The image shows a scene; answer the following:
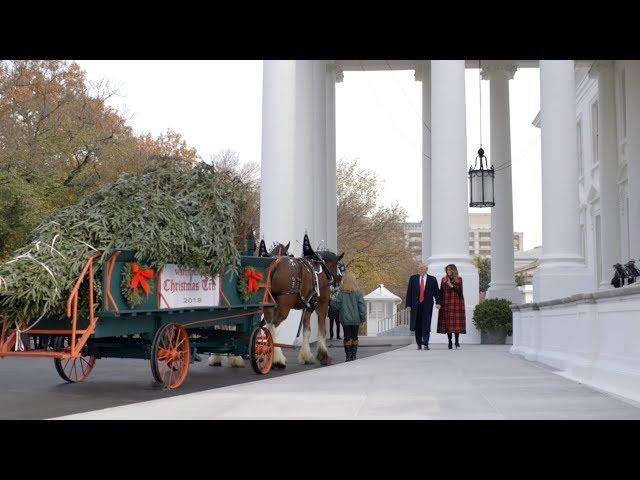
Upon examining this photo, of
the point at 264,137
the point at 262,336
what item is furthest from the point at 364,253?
the point at 262,336

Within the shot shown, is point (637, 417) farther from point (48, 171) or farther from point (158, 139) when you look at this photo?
point (158, 139)

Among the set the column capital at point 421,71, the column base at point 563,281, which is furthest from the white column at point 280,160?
the column capital at point 421,71

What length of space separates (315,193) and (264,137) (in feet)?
21.7

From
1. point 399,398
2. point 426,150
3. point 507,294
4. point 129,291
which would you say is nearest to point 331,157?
point 426,150

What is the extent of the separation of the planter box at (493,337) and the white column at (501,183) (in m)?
7.07

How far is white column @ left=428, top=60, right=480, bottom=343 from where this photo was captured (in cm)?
2219

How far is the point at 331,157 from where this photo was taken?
3291 centimetres

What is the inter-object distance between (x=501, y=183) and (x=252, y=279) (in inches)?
737

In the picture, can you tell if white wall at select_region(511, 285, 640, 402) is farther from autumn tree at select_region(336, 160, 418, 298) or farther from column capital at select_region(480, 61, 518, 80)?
autumn tree at select_region(336, 160, 418, 298)

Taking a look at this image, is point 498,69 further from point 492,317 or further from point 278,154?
point 278,154

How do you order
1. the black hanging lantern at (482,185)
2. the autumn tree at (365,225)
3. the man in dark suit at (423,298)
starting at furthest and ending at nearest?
the autumn tree at (365,225) → the black hanging lantern at (482,185) → the man in dark suit at (423,298)

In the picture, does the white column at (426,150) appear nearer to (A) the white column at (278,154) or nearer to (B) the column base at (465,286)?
(B) the column base at (465,286)

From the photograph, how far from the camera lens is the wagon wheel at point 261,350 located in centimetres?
1348

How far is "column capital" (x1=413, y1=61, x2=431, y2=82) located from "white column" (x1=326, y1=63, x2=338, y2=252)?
337 centimetres
